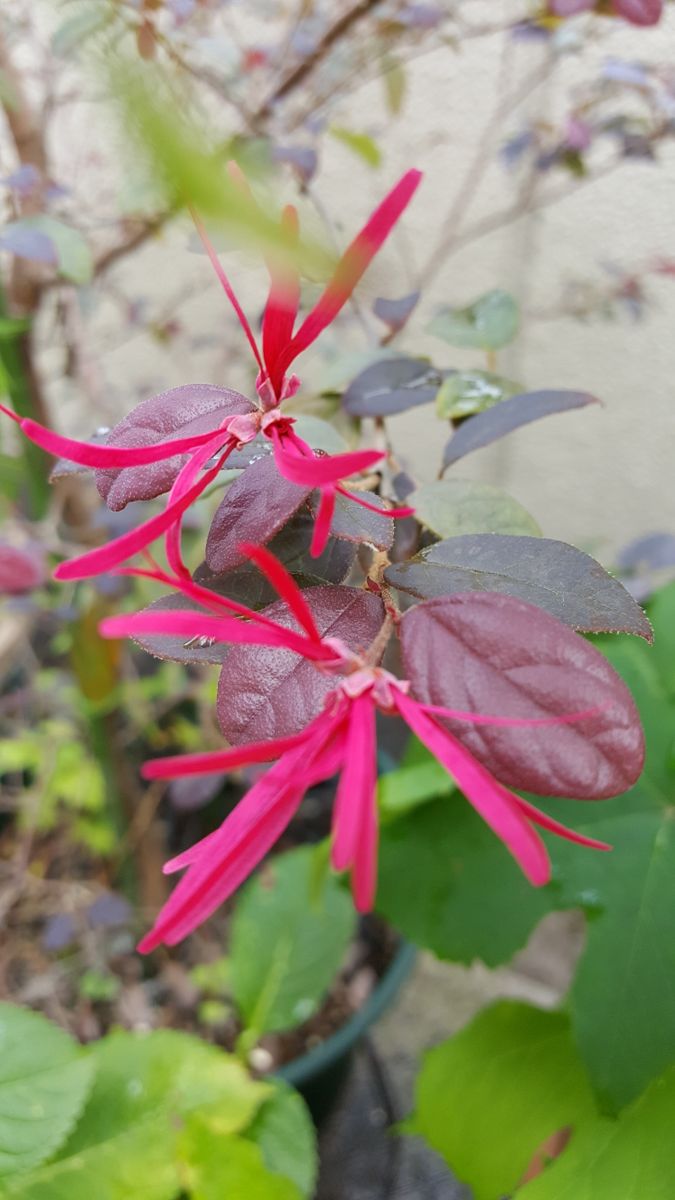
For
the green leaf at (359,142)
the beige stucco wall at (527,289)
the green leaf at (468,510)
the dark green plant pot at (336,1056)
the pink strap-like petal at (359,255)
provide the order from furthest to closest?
the beige stucco wall at (527,289)
the dark green plant pot at (336,1056)
the green leaf at (359,142)
the green leaf at (468,510)
the pink strap-like petal at (359,255)

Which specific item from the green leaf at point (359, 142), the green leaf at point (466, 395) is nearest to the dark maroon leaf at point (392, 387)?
the green leaf at point (466, 395)

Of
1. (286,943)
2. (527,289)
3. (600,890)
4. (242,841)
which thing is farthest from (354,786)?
(527,289)

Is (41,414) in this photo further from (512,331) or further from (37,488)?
(512,331)

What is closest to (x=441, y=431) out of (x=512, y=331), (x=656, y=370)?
(x=656, y=370)

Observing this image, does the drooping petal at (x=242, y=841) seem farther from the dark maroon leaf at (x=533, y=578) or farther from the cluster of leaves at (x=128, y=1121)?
the cluster of leaves at (x=128, y=1121)

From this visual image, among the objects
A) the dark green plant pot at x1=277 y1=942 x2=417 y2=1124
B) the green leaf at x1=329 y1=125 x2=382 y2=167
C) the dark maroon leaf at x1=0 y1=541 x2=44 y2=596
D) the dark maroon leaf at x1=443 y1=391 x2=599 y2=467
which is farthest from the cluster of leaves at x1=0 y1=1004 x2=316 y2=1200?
the green leaf at x1=329 y1=125 x2=382 y2=167

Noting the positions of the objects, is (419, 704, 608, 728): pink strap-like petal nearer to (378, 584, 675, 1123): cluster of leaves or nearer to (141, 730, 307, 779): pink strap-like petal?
(141, 730, 307, 779): pink strap-like petal
